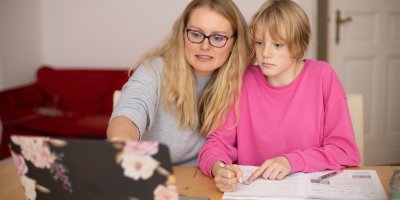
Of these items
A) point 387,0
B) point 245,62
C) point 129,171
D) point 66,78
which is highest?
point 387,0

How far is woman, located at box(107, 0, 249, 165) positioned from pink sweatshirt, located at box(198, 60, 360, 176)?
0.07 metres

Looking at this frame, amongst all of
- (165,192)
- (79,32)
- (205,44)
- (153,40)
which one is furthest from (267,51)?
(79,32)

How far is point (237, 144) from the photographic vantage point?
1.54 metres

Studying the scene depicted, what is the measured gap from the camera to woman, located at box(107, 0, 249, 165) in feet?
4.75

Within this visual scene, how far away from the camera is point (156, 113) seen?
1.53m

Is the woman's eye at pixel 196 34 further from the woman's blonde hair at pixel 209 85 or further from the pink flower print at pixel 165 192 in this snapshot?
the pink flower print at pixel 165 192

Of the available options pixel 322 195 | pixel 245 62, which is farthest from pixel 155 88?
pixel 322 195

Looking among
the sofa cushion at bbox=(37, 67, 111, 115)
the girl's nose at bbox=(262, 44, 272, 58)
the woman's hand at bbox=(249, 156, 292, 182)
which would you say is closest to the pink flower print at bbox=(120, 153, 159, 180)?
the woman's hand at bbox=(249, 156, 292, 182)

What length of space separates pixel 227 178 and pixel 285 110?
1.41 feet

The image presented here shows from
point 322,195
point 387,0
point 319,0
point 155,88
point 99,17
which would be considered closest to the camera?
point 322,195

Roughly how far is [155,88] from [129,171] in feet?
2.26

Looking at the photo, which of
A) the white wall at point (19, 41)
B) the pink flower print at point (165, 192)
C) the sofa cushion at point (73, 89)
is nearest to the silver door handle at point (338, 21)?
the sofa cushion at point (73, 89)

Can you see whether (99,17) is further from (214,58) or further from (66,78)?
(214,58)

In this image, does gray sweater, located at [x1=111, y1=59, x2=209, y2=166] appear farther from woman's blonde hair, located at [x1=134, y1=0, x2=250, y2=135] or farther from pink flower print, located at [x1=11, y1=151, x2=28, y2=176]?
pink flower print, located at [x1=11, y1=151, x2=28, y2=176]
